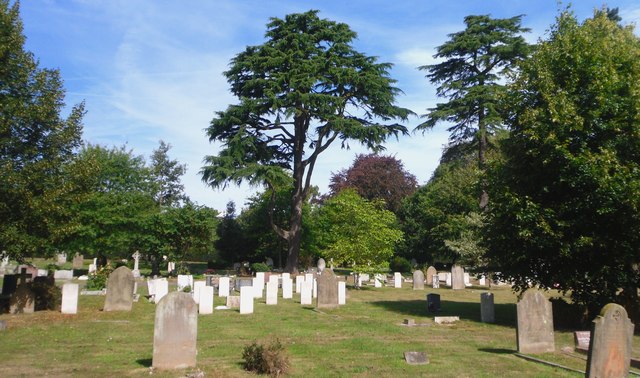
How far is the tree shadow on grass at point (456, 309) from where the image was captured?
18734 mm

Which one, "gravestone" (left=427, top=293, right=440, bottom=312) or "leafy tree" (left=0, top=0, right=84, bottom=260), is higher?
"leafy tree" (left=0, top=0, right=84, bottom=260)

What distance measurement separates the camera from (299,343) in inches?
514

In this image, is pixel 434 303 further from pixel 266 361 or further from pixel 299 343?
pixel 266 361

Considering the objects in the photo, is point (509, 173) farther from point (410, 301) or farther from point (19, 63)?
point (19, 63)

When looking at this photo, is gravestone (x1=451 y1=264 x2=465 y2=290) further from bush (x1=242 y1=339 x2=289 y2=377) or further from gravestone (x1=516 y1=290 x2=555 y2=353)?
bush (x1=242 y1=339 x2=289 y2=377)

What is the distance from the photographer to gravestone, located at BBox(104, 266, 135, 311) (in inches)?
762

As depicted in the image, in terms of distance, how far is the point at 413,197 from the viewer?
5738cm

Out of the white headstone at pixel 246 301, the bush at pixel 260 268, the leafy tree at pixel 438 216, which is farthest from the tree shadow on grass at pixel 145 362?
the bush at pixel 260 268

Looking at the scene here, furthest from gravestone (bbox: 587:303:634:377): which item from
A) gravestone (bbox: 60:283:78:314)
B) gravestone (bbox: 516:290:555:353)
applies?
gravestone (bbox: 60:283:78:314)

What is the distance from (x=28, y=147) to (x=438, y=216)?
36.0 meters

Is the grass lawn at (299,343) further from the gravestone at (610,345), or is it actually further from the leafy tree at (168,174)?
the leafy tree at (168,174)

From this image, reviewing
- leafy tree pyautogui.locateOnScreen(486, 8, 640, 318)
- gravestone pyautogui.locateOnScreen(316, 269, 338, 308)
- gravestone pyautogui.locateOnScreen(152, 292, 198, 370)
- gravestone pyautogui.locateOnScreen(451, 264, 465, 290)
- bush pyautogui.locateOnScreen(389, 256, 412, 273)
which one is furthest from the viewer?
bush pyautogui.locateOnScreen(389, 256, 412, 273)

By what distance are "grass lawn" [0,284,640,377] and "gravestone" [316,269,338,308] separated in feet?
2.31

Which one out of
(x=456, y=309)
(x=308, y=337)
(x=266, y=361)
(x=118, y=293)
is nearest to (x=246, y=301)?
(x=118, y=293)
